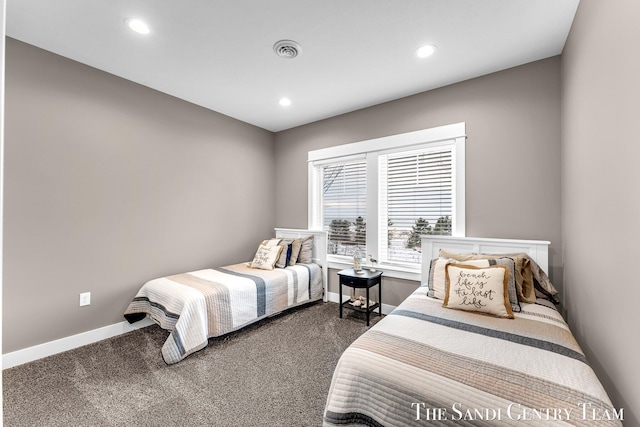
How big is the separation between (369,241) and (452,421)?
2.53 m

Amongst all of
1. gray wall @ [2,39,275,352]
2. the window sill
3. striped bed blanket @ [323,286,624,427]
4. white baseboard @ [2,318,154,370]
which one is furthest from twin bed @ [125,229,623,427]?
gray wall @ [2,39,275,352]

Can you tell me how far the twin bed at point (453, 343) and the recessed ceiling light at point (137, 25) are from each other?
2.16 meters

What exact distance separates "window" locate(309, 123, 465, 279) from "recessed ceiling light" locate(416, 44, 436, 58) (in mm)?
815

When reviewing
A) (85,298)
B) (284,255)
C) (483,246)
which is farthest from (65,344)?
(483,246)

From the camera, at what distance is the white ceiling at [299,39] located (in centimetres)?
208

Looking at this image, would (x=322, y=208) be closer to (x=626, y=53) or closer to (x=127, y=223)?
(x=127, y=223)

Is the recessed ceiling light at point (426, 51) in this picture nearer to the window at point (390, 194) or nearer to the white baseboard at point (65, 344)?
the window at point (390, 194)

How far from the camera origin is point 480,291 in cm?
212

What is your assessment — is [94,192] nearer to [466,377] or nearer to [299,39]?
[299,39]

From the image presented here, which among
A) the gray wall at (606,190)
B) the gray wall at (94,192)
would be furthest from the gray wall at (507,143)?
the gray wall at (94,192)

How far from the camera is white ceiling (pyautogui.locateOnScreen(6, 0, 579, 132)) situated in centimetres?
208

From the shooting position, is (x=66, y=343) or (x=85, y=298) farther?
(x=85, y=298)

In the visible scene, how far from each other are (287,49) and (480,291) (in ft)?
7.94

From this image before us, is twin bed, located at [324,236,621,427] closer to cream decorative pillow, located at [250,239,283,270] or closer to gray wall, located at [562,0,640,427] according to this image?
gray wall, located at [562,0,640,427]
